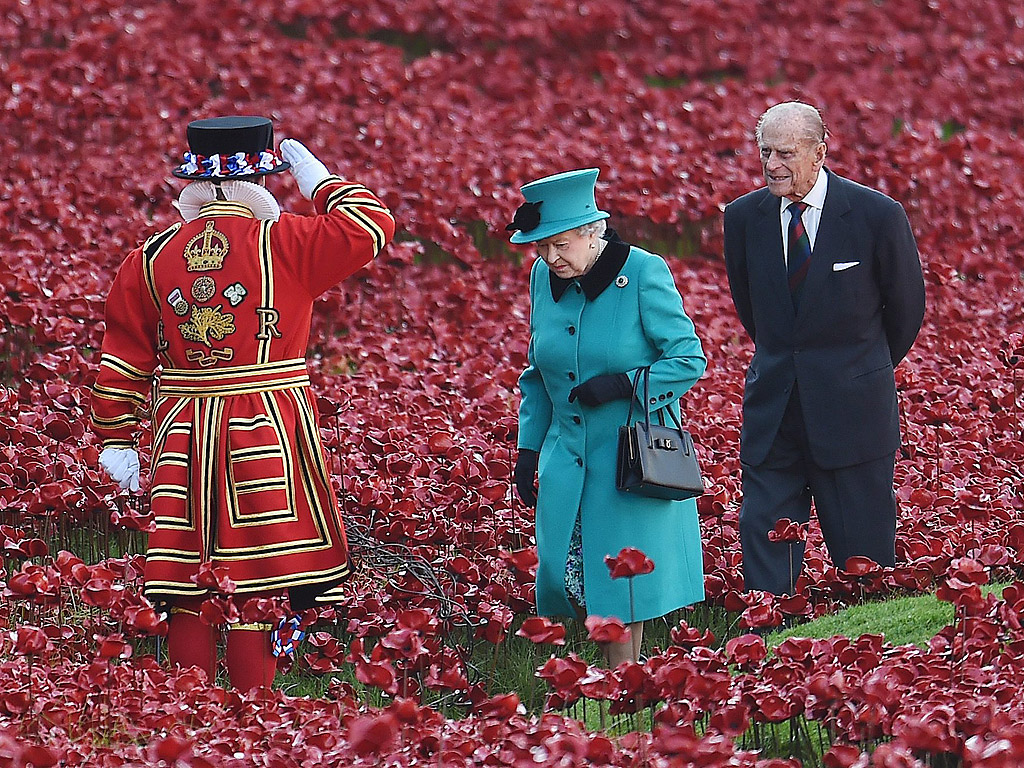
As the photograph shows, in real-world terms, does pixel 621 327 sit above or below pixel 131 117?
below

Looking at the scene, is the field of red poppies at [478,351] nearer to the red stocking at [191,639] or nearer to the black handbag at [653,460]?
the red stocking at [191,639]

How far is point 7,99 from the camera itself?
11000mm

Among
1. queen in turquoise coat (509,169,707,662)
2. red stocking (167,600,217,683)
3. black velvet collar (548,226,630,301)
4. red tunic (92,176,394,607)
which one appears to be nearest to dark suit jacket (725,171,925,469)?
queen in turquoise coat (509,169,707,662)

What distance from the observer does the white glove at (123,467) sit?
476 cm

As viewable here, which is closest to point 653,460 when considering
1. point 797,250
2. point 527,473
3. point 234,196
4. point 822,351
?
point 527,473

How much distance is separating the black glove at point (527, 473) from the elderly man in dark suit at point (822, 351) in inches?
31.0

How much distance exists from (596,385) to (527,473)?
1.44 ft

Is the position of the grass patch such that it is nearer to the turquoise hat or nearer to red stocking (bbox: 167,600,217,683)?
Answer: the turquoise hat

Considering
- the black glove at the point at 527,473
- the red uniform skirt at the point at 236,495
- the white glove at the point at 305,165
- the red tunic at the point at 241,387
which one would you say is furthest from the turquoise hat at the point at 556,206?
the red uniform skirt at the point at 236,495

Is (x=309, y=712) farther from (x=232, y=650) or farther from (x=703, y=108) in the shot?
(x=703, y=108)

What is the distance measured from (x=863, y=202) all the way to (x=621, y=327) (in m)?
1.00

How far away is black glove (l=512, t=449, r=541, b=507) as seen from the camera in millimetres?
4992

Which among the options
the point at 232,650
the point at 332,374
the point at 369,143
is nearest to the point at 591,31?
the point at 369,143

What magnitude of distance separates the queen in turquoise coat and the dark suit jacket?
1.85 ft
